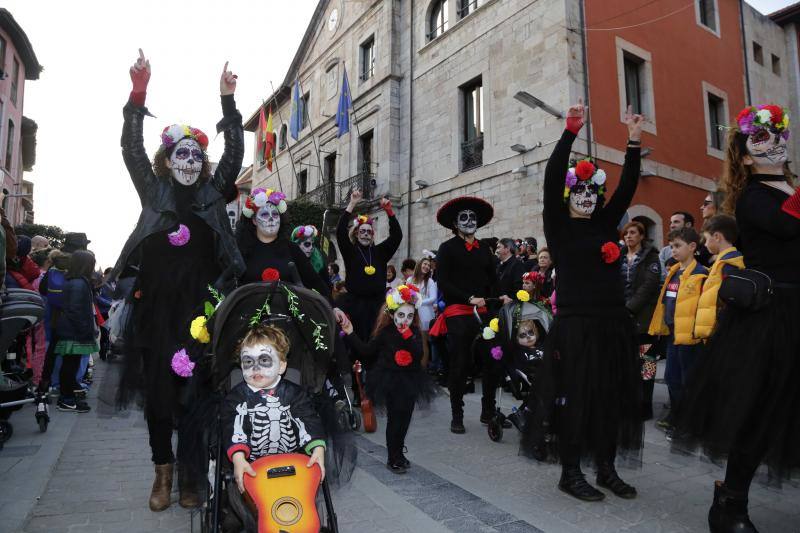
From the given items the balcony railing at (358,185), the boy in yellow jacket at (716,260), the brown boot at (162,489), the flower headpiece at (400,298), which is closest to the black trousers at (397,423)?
the flower headpiece at (400,298)

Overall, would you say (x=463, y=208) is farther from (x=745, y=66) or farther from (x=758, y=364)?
(x=745, y=66)

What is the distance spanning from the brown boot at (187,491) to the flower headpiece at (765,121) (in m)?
3.55

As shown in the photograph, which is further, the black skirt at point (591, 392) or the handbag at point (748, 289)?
the black skirt at point (591, 392)

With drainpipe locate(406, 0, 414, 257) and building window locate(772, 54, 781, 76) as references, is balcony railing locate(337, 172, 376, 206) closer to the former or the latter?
drainpipe locate(406, 0, 414, 257)

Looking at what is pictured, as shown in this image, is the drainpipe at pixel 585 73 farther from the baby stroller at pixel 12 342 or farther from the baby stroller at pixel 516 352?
the baby stroller at pixel 12 342

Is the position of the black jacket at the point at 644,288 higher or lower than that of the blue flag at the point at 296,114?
lower

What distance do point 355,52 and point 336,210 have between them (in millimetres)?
6607

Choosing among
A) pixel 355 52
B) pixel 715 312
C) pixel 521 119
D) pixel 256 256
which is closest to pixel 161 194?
pixel 256 256

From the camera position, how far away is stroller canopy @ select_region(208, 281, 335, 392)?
2.92 meters

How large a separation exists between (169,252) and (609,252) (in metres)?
2.76

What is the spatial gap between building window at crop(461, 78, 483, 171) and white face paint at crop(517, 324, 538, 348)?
1165 centimetres

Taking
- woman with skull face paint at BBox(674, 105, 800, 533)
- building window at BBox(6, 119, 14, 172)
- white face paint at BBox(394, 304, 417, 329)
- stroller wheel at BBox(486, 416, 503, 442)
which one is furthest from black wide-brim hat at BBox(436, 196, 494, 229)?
building window at BBox(6, 119, 14, 172)

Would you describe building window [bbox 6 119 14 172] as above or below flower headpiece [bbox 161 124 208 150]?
above

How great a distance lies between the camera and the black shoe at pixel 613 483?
3.46 meters
